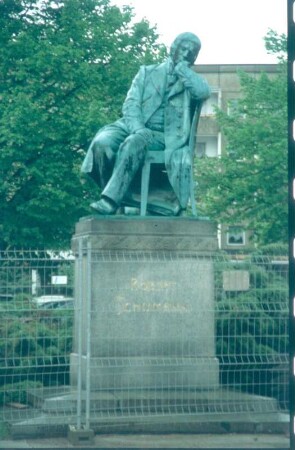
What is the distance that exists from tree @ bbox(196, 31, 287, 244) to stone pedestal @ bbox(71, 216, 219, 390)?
A: 802 inches

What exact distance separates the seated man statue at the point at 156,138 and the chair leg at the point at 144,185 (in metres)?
0.09

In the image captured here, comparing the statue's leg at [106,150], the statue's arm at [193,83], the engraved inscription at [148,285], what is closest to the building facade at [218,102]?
the statue's arm at [193,83]

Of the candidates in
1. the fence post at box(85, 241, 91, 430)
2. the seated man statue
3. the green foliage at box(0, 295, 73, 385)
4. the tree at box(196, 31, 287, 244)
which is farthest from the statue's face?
the tree at box(196, 31, 287, 244)

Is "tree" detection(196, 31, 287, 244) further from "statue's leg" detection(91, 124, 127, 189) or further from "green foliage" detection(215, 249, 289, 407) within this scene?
"green foliage" detection(215, 249, 289, 407)

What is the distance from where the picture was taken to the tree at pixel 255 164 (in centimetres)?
3222

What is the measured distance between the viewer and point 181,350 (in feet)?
36.3

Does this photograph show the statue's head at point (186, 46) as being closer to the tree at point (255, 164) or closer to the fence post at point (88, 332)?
the fence post at point (88, 332)

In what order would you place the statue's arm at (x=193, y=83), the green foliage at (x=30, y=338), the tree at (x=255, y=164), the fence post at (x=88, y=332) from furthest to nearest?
the tree at (x=255, y=164), the statue's arm at (x=193, y=83), the green foliage at (x=30, y=338), the fence post at (x=88, y=332)

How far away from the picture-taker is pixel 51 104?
30594mm

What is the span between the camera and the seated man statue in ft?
37.9

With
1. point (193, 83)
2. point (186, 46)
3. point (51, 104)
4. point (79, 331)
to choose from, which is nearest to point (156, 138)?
point (193, 83)

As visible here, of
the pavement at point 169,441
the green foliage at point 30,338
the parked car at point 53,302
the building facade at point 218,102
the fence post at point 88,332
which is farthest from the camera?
the building facade at point 218,102

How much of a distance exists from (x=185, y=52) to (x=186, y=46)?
0.07 meters

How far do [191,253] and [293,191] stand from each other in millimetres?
7328
